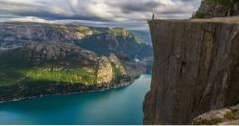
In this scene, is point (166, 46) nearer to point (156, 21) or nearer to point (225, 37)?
point (156, 21)

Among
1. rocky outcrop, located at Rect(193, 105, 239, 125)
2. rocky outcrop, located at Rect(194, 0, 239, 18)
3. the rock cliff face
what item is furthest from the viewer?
rocky outcrop, located at Rect(194, 0, 239, 18)

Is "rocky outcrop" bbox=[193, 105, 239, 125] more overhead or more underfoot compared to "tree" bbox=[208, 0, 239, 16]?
more underfoot

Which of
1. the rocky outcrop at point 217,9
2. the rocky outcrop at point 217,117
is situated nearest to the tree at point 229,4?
the rocky outcrop at point 217,9

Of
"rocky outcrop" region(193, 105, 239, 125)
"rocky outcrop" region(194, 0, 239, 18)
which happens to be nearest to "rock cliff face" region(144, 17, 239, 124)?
"rocky outcrop" region(193, 105, 239, 125)

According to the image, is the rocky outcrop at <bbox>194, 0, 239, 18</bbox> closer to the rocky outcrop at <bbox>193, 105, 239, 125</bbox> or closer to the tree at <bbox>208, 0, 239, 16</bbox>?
the tree at <bbox>208, 0, 239, 16</bbox>

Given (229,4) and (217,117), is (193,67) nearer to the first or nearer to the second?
(217,117)

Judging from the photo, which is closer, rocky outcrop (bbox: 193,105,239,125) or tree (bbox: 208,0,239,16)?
rocky outcrop (bbox: 193,105,239,125)
